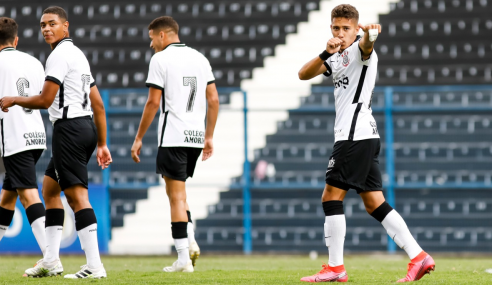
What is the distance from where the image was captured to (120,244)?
9.65 m

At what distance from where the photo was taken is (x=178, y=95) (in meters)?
5.41

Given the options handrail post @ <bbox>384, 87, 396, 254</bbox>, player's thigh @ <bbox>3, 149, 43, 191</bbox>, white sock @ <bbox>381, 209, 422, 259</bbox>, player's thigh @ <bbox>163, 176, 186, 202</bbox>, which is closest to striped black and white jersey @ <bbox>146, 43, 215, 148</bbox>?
player's thigh @ <bbox>163, 176, 186, 202</bbox>

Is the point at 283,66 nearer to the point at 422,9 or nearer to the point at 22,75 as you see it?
the point at 422,9

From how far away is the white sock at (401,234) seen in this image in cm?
461

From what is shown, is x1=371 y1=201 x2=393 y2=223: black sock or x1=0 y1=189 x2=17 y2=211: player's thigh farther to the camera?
x1=0 y1=189 x2=17 y2=211: player's thigh

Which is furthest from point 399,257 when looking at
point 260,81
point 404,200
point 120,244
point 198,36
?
point 198,36

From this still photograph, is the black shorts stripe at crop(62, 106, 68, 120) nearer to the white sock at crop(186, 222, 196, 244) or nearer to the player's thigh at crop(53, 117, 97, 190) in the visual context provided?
the player's thigh at crop(53, 117, 97, 190)

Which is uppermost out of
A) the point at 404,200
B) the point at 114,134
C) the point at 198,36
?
the point at 198,36

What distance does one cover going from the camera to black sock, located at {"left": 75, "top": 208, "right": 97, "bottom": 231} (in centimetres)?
483

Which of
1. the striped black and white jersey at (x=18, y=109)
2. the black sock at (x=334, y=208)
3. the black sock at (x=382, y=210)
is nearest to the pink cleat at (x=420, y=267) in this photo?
the black sock at (x=382, y=210)

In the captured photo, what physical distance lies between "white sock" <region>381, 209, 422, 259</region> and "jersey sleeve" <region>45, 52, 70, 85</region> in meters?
2.25

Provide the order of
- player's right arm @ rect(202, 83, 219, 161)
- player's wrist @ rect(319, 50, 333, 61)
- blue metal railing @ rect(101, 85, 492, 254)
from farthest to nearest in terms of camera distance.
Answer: blue metal railing @ rect(101, 85, 492, 254) → player's right arm @ rect(202, 83, 219, 161) → player's wrist @ rect(319, 50, 333, 61)

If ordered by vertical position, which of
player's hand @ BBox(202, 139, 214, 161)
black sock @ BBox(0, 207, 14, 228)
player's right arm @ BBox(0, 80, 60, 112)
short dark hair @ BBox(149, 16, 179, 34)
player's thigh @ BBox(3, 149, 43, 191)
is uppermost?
short dark hair @ BBox(149, 16, 179, 34)

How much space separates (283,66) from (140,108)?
4197mm
